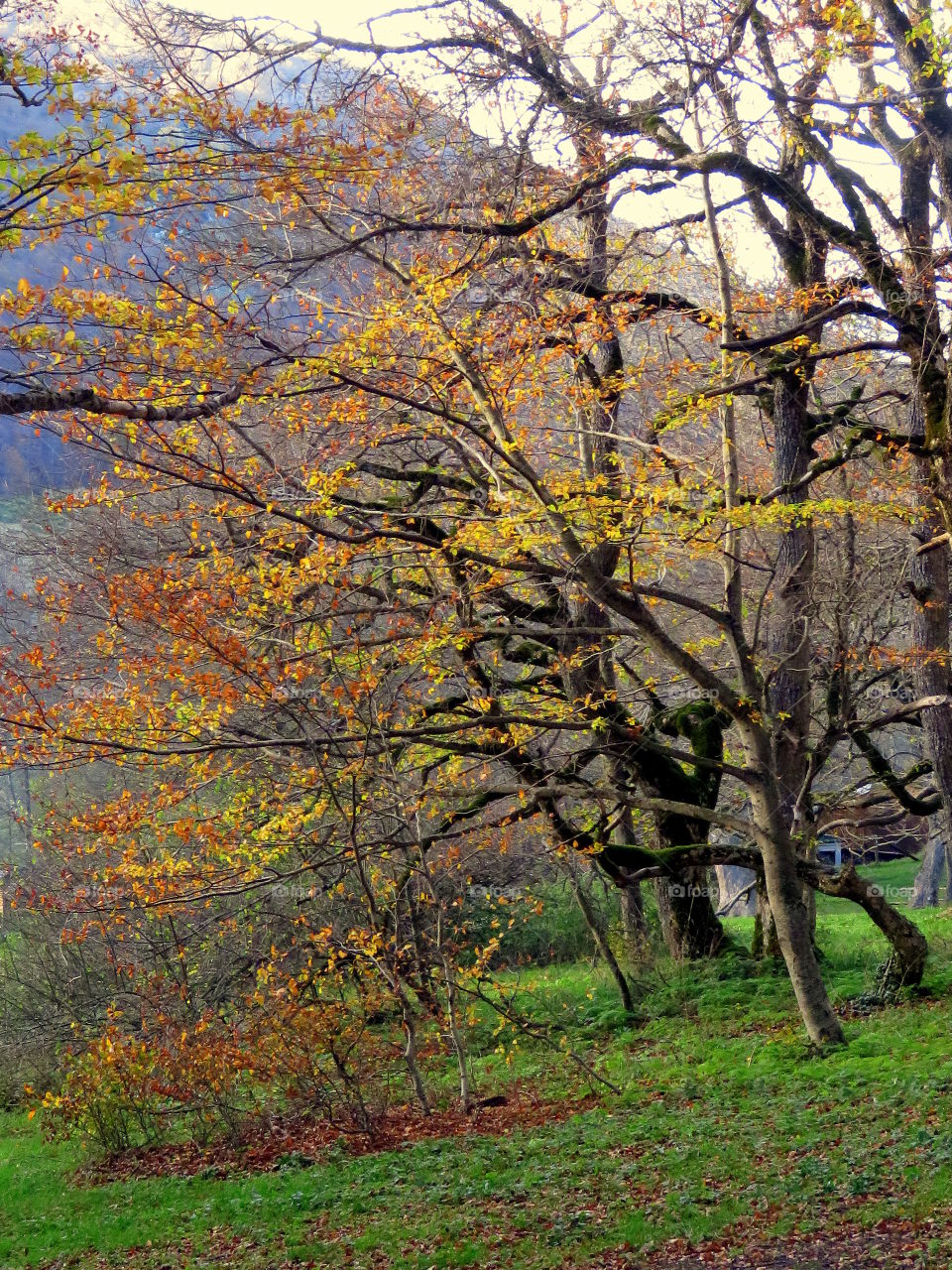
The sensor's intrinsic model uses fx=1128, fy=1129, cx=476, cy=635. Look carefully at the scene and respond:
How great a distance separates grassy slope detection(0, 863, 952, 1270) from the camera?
23.4ft

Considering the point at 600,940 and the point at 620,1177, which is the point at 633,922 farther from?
the point at 620,1177

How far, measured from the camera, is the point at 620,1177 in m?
8.20

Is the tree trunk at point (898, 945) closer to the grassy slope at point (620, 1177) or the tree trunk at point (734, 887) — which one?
the grassy slope at point (620, 1177)

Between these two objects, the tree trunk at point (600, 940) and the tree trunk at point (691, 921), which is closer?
the tree trunk at point (600, 940)

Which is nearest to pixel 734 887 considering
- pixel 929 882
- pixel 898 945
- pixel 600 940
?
pixel 929 882

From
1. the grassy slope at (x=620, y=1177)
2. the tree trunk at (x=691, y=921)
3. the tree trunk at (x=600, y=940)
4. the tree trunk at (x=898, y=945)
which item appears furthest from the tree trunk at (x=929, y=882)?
the grassy slope at (x=620, y=1177)

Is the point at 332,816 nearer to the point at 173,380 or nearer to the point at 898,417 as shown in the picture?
the point at 173,380

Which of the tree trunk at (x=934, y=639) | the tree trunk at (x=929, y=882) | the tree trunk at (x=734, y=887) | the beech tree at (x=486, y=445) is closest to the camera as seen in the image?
the beech tree at (x=486, y=445)

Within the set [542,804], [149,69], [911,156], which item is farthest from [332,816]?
[911,156]

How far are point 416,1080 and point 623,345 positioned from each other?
29.2 feet

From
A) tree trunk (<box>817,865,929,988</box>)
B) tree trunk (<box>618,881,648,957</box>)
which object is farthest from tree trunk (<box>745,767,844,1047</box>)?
tree trunk (<box>618,881,648,957</box>)

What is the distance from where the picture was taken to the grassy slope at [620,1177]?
7.14 m

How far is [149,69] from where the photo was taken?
27.1 ft

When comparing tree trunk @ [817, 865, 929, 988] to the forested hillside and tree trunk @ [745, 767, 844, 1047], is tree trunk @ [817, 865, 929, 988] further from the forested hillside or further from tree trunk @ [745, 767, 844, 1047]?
tree trunk @ [745, 767, 844, 1047]
